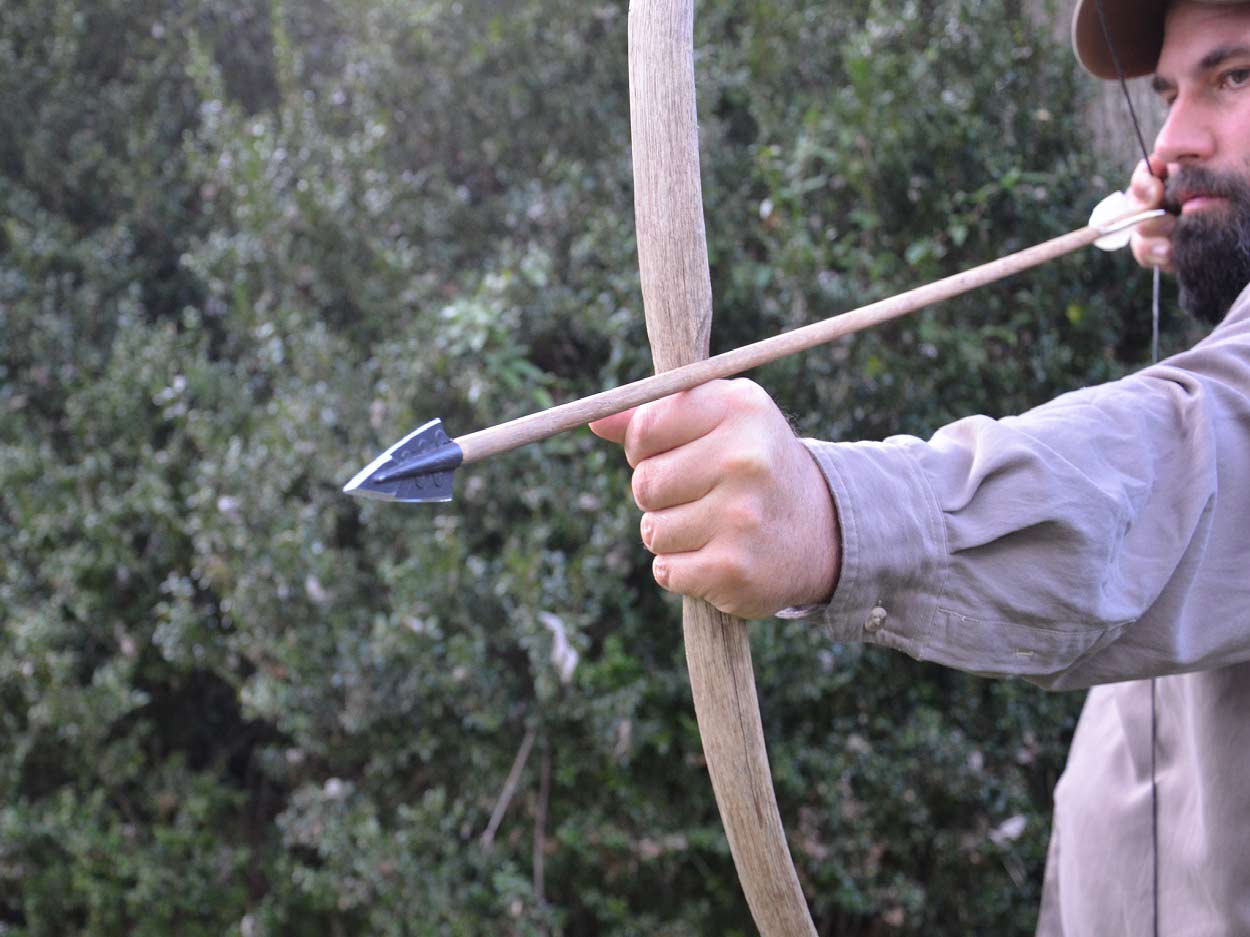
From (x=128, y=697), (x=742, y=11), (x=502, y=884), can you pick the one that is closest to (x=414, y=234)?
(x=742, y=11)

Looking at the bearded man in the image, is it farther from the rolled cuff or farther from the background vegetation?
the background vegetation

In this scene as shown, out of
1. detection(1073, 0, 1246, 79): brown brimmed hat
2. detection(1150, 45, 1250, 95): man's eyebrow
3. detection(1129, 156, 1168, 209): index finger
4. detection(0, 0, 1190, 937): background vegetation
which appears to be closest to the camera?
detection(1150, 45, 1250, 95): man's eyebrow

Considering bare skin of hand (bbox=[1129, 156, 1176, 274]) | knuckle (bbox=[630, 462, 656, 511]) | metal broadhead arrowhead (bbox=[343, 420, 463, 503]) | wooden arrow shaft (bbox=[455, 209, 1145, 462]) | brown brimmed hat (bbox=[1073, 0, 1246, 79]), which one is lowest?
knuckle (bbox=[630, 462, 656, 511])

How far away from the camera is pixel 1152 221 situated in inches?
68.0

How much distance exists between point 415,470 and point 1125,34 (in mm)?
1531

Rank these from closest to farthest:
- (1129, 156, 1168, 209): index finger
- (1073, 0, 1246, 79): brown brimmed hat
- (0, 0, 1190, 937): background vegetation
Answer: (1129, 156, 1168, 209): index finger < (1073, 0, 1246, 79): brown brimmed hat < (0, 0, 1190, 937): background vegetation

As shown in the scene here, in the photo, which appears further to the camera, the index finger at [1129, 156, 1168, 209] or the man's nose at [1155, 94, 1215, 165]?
the index finger at [1129, 156, 1168, 209]

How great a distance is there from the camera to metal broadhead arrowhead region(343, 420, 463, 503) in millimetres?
931

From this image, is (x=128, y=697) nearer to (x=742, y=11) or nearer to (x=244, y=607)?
(x=244, y=607)

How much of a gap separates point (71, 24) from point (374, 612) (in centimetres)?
290

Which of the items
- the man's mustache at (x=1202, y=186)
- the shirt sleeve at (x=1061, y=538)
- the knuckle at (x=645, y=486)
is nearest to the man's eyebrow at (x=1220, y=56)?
the man's mustache at (x=1202, y=186)

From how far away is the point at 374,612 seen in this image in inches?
112

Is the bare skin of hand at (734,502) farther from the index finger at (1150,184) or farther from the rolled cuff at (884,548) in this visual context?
the index finger at (1150,184)

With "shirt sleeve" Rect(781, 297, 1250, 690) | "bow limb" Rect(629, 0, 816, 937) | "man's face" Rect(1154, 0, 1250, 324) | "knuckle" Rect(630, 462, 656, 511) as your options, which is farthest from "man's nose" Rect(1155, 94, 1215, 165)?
"knuckle" Rect(630, 462, 656, 511)
